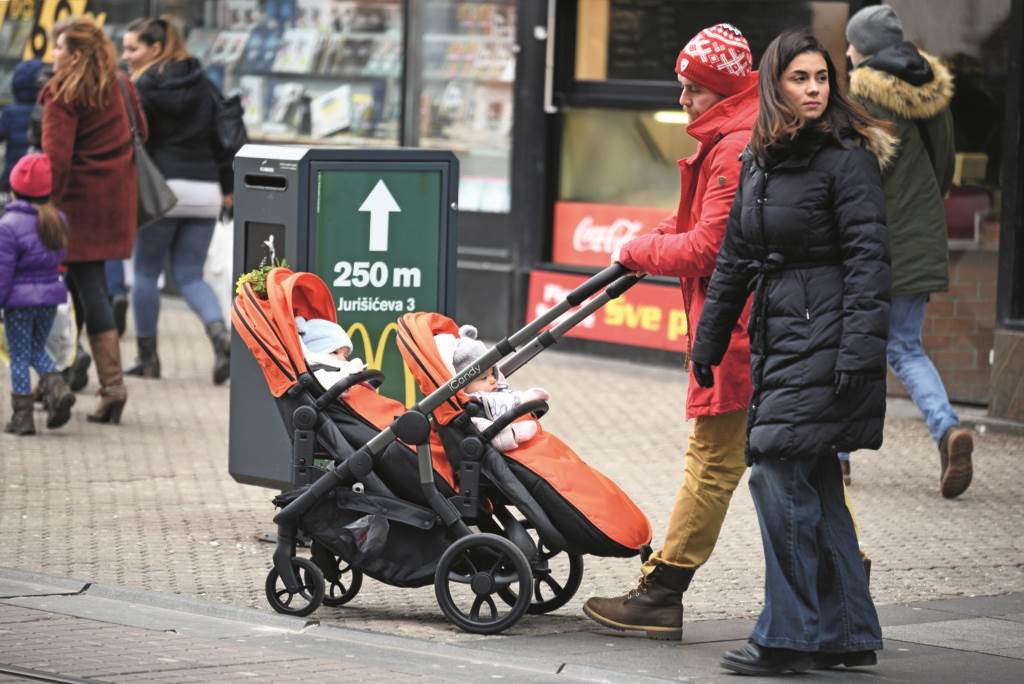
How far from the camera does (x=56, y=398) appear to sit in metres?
9.82

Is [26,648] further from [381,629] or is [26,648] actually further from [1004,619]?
[1004,619]

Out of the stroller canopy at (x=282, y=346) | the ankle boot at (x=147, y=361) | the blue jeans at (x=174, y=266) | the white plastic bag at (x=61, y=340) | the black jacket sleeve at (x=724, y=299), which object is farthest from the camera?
the ankle boot at (x=147, y=361)

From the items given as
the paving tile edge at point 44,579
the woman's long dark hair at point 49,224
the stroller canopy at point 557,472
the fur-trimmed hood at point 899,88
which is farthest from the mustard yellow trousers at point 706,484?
the woman's long dark hair at point 49,224

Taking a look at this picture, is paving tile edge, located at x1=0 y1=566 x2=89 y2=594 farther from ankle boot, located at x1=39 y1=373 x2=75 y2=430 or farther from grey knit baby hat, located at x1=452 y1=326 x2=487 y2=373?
ankle boot, located at x1=39 y1=373 x2=75 y2=430

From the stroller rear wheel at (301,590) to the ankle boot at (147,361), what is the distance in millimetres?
5648

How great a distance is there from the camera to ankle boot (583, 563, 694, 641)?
20.0ft

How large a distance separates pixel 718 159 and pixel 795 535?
118cm

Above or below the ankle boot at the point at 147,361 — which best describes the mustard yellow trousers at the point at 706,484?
above

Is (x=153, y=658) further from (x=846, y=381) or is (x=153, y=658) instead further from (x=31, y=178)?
(x=31, y=178)

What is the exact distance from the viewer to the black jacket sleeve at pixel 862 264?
5.32m

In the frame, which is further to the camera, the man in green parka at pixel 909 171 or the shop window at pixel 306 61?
the shop window at pixel 306 61

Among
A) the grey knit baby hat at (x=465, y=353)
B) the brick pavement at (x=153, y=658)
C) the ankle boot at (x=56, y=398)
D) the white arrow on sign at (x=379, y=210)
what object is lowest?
the ankle boot at (x=56, y=398)

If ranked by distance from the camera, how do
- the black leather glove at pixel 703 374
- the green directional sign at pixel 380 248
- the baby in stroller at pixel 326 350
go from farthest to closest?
the green directional sign at pixel 380 248, the baby in stroller at pixel 326 350, the black leather glove at pixel 703 374

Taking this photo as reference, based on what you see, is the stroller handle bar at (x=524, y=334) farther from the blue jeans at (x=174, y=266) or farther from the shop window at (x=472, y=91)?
the shop window at (x=472, y=91)
